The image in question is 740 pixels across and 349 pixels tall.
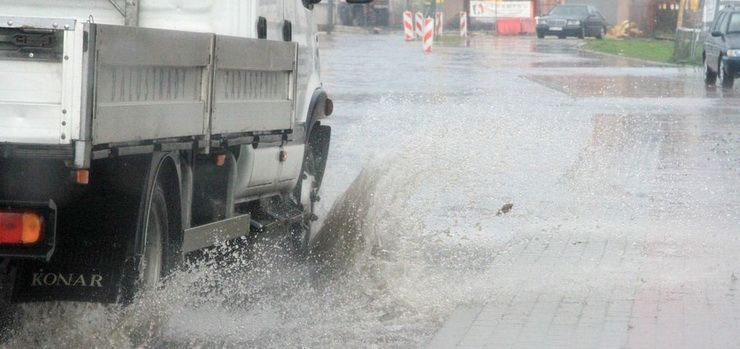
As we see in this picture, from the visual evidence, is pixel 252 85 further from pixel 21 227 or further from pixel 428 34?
pixel 428 34

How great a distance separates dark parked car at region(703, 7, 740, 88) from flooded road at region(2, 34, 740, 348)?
9.89 meters

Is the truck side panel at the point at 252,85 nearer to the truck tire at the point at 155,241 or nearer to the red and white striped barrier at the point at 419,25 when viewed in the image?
the truck tire at the point at 155,241

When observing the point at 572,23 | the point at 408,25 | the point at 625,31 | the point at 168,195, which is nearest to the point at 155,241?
the point at 168,195

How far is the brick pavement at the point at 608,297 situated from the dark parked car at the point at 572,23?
5328cm

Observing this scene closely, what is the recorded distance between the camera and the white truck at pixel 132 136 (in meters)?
5.36

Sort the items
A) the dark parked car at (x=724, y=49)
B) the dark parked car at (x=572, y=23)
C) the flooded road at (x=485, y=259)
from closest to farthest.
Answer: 1. the flooded road at (x=485, y=259)
2. the dark parked car at (x=724, y=49)
3. the dark parked car at (x=572, y=23)

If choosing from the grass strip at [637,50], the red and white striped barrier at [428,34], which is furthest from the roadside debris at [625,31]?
the red and white striped barrier at [428,34]

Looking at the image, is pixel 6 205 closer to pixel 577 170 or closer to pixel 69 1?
pixel 69 1

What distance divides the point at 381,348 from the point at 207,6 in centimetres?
233

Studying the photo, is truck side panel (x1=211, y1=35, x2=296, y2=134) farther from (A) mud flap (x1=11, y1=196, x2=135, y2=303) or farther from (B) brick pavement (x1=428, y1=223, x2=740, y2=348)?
(B) brick pavement (x1=428, y1=223, x2=740, y2=348)

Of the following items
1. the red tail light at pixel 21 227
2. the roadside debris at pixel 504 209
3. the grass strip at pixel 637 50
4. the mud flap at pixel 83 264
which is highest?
the red tail light at pixel 21 227

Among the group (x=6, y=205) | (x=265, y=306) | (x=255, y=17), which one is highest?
(x=255, y=17)

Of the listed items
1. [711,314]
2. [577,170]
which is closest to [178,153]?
[711,314]

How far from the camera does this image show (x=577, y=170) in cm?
1428
